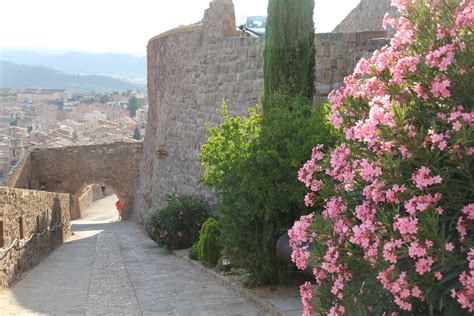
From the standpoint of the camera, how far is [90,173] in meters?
31.9

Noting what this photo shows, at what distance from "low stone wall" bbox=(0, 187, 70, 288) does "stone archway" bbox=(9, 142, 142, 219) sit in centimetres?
1207

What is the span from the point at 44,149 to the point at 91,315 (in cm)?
2506

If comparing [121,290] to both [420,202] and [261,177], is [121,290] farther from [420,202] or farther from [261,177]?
[420,202]

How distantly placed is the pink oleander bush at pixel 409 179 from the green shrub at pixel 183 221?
9.70 meters

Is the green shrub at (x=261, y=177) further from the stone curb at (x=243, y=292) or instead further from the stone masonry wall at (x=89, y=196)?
the stone masonry wall at (x=89, y=196)

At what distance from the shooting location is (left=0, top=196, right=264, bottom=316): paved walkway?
25.8 ft

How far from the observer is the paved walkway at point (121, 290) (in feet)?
25.8

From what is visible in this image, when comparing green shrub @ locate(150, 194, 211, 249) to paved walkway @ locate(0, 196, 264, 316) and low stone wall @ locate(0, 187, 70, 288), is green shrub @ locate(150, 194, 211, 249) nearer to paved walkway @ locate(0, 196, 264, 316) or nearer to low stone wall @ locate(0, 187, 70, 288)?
paved walkway @ locate(0, 196, 264, 316)

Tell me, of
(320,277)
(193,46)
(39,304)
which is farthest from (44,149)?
(320,277)

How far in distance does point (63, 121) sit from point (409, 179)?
425 feet

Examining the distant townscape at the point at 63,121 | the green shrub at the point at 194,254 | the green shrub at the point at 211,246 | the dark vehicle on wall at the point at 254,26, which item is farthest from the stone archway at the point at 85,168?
the green shrub at the point at 211,246

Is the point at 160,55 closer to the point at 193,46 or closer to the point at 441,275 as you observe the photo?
the point at 193,46

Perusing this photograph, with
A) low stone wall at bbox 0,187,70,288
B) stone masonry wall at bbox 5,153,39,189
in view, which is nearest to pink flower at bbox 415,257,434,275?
low stone wall at bbox 0,187,70,288

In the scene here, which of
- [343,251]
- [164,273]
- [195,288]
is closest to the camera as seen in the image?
[343,251]
